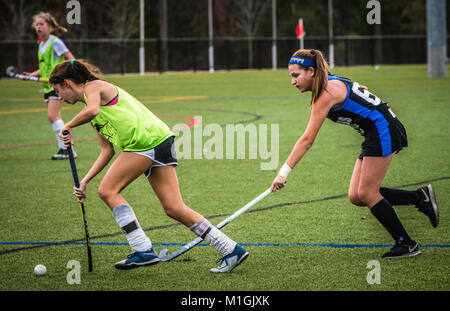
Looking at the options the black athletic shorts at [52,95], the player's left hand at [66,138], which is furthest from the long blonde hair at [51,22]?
the player's left hand at [66,138]

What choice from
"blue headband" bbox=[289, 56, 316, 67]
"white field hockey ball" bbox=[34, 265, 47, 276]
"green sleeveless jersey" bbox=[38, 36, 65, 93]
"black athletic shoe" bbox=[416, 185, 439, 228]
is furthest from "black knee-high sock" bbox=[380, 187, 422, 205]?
"green sleeveless jersey" bbox=[38, 36, 65, 93]

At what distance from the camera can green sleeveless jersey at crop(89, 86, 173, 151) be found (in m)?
5.63

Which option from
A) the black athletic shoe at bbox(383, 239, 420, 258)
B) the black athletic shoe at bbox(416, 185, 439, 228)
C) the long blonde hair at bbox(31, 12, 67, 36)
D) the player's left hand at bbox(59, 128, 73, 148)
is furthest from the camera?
the long blonde hair at bbox(31, 12, 67, 36)

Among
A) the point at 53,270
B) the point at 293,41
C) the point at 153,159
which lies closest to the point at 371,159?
the point at 153,159

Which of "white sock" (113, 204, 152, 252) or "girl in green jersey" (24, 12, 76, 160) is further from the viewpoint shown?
"girl in green jersey" (24, 12, 76, 160)

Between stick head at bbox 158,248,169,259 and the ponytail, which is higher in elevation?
the ponytail

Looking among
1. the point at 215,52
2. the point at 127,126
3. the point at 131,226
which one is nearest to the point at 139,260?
the point at 131,226

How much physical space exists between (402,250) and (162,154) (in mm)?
2067

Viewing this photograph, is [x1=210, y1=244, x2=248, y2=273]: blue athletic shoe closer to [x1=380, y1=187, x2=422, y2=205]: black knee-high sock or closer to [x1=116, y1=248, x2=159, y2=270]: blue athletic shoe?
[x1=116, y1=248, x2=159, y2=270]: blue athletic shoe

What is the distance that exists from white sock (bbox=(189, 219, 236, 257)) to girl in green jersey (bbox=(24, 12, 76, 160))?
266 inches

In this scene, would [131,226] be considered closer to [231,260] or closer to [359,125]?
[231,260]

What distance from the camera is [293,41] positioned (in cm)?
6212

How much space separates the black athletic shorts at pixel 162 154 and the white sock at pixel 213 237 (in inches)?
20.5

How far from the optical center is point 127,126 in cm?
562
